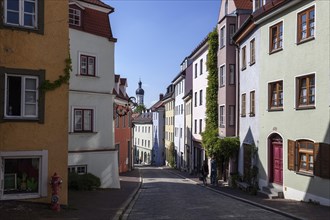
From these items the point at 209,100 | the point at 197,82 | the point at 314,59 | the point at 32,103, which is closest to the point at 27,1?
the point at 32,103

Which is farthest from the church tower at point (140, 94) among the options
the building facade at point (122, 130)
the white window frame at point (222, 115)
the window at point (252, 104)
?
the window at point (252, 104)

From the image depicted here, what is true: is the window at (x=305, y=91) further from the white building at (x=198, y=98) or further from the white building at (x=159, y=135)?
the white building at (x=159, y=135)

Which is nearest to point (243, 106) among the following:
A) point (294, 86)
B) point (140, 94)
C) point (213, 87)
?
point (213, 87)

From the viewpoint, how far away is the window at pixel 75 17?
873 inches

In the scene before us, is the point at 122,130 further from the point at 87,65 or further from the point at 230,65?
the point at 87,65

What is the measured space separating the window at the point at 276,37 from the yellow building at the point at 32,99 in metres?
10.7

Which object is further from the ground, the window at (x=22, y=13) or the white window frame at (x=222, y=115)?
the window at (x=22, y=13)

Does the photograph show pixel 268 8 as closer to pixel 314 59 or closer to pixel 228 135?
pixel 314 59

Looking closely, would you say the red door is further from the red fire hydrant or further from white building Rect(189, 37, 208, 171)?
white building Rect(189, 37, 208, 171)

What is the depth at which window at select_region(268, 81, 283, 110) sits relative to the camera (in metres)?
20.3

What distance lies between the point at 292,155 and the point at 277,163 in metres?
2.28

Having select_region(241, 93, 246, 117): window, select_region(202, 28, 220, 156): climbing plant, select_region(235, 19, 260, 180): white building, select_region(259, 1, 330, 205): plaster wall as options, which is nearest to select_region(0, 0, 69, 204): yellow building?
select_region(259, 1, 330, 205): plaster wall

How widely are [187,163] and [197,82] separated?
11395 mm

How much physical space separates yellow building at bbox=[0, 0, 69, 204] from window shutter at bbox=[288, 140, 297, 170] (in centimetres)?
1001
